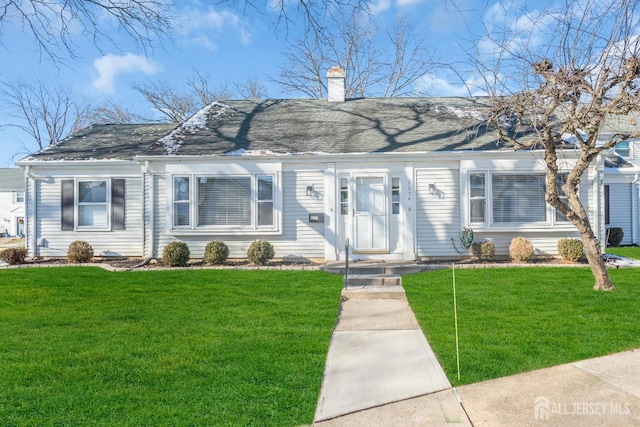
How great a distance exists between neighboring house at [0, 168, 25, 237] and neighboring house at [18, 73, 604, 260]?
23.0m

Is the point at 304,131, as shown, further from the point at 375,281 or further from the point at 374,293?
the point at 374,293

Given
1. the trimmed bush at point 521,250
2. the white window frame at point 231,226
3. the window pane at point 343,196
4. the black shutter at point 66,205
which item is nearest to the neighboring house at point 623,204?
the trimmed bush at point 521,250

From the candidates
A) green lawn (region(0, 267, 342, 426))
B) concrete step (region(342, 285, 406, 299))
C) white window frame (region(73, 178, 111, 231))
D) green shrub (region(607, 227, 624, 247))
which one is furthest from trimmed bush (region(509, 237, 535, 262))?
white window frame (region(73, 178, 111, 231))

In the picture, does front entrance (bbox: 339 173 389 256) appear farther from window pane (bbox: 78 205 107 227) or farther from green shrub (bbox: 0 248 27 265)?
green shrub (bbox: 0 248 27 265)

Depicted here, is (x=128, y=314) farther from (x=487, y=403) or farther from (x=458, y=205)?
(x=458, y=205)

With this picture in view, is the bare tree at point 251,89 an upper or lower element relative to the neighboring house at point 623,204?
upper

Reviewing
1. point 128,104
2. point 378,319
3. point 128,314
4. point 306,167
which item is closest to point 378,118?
point 306,167

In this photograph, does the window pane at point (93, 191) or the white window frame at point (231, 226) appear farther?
the window pane at point (93, 191)

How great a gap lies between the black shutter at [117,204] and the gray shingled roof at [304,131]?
0.76 metres

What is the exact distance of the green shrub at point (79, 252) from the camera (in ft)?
34.8

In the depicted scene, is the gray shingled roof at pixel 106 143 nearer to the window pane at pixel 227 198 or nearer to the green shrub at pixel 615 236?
the window pane at pixel 227 198

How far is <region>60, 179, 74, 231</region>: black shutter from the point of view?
11391 millimetres

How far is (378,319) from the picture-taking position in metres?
5.66

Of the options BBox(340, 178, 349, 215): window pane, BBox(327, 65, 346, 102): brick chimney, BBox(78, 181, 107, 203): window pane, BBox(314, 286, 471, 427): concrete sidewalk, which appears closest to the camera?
BBox(314, 286, 471, 427): concrete sidewalk
